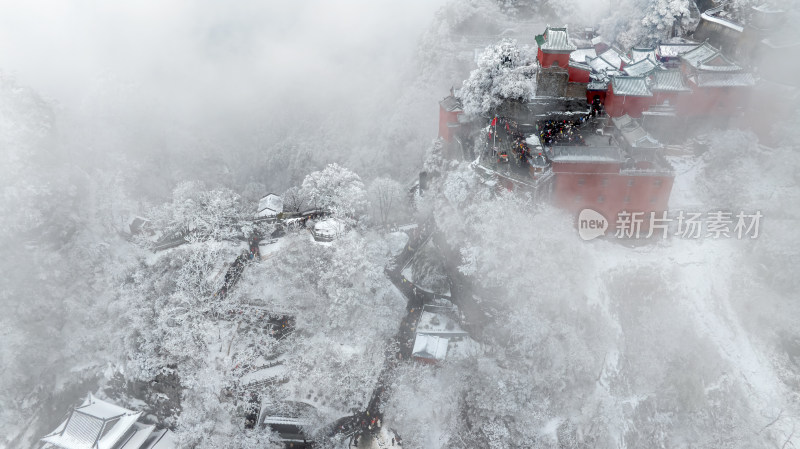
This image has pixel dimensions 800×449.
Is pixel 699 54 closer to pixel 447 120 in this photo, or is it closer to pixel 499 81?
pixel 499 81

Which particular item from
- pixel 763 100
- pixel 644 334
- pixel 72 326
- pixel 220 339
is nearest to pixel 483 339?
pixel 644 334

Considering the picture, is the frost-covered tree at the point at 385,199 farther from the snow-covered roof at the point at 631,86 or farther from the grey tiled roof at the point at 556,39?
the snow-covered roof at the point at 631,86

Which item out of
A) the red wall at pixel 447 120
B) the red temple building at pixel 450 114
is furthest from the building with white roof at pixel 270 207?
the red temple building at pixel 450 114

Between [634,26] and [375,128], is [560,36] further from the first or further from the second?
[375,128]

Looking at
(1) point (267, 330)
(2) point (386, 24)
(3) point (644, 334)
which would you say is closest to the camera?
(3) point (644, 334)

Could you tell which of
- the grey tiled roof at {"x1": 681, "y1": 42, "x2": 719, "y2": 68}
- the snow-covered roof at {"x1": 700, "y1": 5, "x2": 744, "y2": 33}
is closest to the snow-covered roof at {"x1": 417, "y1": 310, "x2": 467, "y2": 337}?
the grey tiled roof at {"x1": 681, "y1": 42, "x2": 719, "y2": 68}

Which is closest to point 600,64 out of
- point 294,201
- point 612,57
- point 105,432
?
point 612,57
